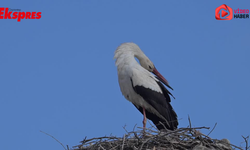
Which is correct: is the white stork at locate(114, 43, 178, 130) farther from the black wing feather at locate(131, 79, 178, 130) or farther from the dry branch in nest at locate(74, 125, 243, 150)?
the dry branch in nest at locate(74, 125, 243, 150)

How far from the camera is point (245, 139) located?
242 inches

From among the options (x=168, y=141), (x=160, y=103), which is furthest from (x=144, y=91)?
(x=168, y=141)

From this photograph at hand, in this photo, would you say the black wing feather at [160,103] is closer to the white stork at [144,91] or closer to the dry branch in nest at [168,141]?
the white stork at [144,91]

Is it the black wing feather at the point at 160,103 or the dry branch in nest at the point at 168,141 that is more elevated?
the black wing feather at the point at 160,103

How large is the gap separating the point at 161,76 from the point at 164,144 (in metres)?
3.21

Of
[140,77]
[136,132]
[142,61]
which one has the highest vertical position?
[142,61]

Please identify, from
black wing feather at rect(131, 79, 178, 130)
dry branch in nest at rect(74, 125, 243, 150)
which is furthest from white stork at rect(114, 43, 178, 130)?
dry branch in nest at rect(74, 125, 243, 150)

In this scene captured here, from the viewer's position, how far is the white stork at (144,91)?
8352mm

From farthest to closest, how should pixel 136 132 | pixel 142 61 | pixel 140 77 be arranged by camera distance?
pixel 142 61 → pixel 140 77 → pixel 136 132

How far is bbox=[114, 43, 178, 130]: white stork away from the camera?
8352 millimetres

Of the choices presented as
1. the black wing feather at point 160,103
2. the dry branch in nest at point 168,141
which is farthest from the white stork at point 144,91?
the dry branch in nest at point 168,141

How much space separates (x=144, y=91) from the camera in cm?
837

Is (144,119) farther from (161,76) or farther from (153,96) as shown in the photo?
(161,76)

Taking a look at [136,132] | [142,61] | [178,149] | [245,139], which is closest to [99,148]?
[136,132]
